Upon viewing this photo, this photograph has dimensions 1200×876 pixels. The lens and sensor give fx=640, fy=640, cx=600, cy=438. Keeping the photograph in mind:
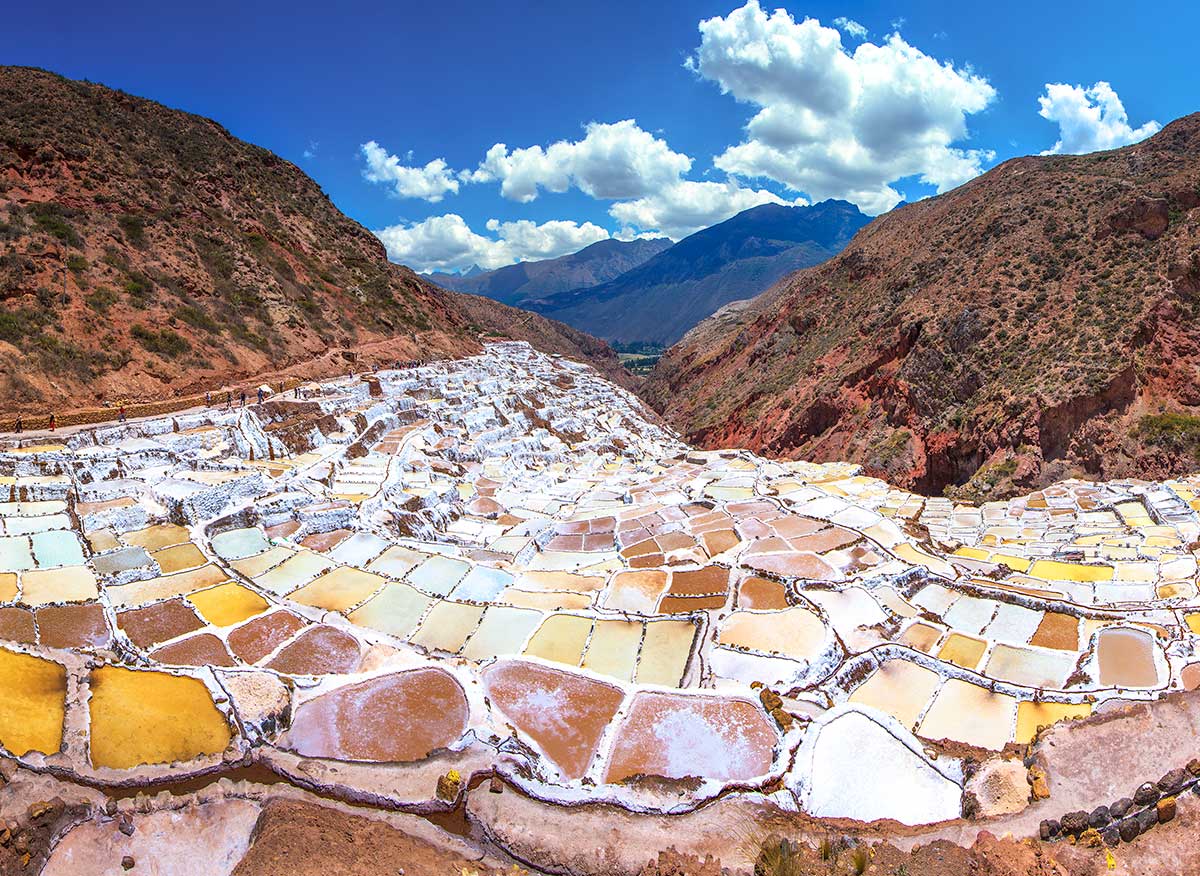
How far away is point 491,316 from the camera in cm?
10212

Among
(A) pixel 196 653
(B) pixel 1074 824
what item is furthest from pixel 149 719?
(B) pixel 1074 824

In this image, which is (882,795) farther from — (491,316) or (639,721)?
(491,316)

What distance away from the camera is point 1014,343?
37219 mm

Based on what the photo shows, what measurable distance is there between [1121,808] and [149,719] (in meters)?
13.7

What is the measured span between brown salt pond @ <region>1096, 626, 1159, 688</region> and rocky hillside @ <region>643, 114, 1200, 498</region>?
19.0 m

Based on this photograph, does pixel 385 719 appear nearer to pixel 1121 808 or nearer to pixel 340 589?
pixel 340 589

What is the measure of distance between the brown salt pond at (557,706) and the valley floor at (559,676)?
59 mm

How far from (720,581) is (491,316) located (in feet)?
298

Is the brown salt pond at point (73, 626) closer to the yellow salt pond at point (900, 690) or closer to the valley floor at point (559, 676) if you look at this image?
the valley floor at point (559, 676)

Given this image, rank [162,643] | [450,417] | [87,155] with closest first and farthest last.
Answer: [162,643]
[450,417]
[87,155]

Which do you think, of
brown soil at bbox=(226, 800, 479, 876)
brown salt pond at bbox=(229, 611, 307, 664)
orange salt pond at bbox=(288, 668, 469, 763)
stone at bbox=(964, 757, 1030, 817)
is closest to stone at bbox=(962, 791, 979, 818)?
stone at bbox=(964, 757, 1030, 817)

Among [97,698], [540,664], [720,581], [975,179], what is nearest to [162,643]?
[97,698]

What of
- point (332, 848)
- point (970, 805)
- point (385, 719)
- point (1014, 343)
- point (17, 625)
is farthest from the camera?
point (1014, 343)

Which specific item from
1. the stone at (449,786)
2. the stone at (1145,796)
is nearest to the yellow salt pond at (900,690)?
the stone at (1145,796)
